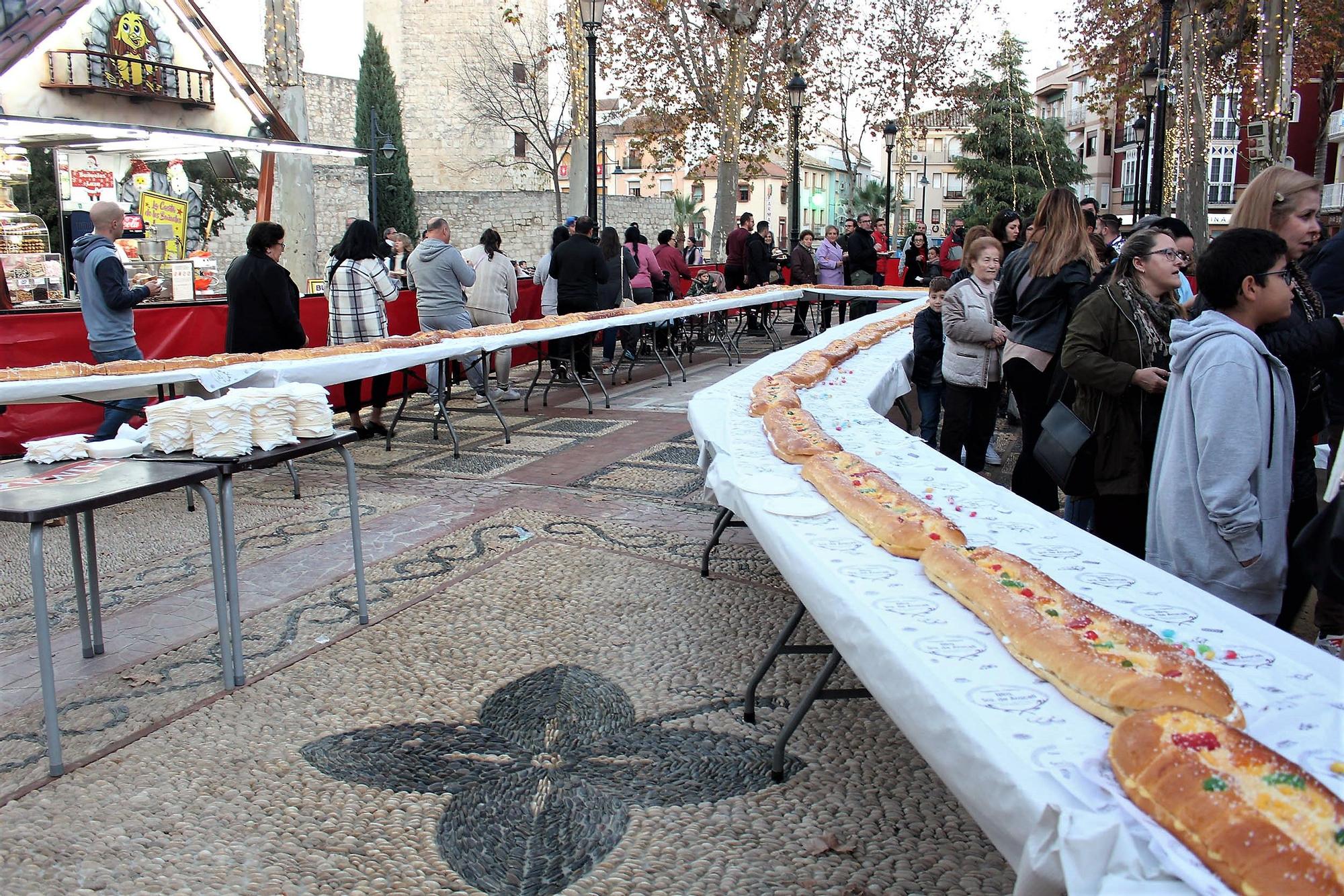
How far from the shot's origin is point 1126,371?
353cm

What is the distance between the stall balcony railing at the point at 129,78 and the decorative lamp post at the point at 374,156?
267 centimetres

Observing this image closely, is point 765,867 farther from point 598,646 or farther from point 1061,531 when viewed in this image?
point 598,646

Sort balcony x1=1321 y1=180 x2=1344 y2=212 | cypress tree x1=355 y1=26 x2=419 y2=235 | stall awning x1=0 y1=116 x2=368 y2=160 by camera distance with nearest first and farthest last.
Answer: stall awning x1=0 y1=116 x2=368 y2=160 → cypress tree x1=355 y1=26 x2=419 y2=235 → balcony x1=1321 y1=180 x2=1344 y2=212

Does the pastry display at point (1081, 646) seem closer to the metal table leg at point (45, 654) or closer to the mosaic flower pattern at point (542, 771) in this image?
the mosaic flower pattern at point (542, 771)

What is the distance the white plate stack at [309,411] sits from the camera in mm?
3729

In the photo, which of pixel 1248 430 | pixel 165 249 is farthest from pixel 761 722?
pixel 165 249

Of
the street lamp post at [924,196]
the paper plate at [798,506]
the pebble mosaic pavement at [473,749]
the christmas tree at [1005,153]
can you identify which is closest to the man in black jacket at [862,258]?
the pebble mosaic pavement at [473,749]

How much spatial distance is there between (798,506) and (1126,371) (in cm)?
148

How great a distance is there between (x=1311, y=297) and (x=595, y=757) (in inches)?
118

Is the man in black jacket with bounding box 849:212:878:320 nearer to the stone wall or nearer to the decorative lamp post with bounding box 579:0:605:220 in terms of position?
the decorative lamp post with bounding box 579:0:605:220

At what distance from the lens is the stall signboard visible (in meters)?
13.3

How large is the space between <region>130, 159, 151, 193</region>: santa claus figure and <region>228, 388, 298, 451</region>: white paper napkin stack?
40.1ft

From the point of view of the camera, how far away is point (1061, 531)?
272cm

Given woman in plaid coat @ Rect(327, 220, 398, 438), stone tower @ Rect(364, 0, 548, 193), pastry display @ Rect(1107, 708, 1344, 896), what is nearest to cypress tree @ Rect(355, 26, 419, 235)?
stone tower @ Rect(364, 0, 548, 193)
